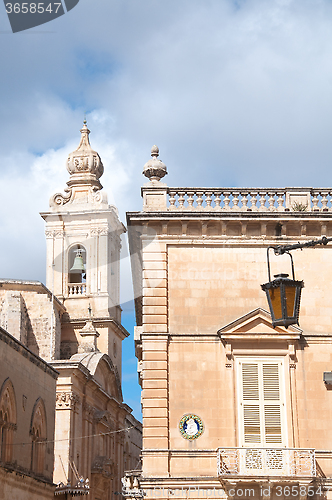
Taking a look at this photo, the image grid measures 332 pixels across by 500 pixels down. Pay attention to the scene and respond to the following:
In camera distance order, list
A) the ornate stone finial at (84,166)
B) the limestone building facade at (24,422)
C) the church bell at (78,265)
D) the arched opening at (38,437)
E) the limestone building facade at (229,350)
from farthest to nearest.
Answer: the ornate stone finial at (84,166) → the church bell at (78,265) → the arched opening at (38,437) → the limestone building facade at (24,422) → the limestone building facade at (229,350)

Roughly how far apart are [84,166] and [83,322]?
1182cm

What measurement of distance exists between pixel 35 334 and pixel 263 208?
26527 mm

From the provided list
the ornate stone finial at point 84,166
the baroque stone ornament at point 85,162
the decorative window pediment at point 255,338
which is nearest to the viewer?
the decorative window pediment at point 255,338

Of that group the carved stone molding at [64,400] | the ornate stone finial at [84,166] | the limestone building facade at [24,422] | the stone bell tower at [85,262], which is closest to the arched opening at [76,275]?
the stone bell tower at [85,262]

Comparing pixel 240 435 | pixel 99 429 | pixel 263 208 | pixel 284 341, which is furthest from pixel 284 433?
pixel 99 429

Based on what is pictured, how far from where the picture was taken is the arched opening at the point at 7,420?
24375 millimetres

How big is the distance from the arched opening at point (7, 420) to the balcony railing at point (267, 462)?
812 cm

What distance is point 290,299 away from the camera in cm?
1044

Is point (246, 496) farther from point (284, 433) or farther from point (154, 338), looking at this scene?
point (154, 338)

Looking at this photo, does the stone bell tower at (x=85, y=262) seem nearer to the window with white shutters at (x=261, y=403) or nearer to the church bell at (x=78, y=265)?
the church bell at (x=78, y=265)

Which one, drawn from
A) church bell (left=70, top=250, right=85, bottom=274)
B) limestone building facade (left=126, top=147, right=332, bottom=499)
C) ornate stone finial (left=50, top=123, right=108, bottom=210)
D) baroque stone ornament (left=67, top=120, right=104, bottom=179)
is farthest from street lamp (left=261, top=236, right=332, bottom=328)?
baroque stone ornament (left=67, top=120, right=104, bottom=179)

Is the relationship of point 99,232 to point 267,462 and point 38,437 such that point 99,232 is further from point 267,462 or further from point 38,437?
point 267,462

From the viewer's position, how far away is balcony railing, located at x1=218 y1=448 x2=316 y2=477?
1878 centimetres

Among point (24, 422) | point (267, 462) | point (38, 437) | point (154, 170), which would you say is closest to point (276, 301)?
point (267, 462)
